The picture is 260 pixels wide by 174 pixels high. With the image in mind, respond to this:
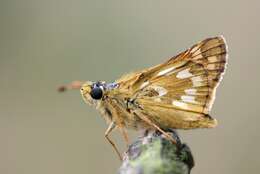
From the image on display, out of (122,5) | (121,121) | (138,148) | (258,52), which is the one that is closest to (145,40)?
(122,5)

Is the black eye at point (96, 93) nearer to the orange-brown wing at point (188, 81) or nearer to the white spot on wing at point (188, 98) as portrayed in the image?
the orange-brown wing at point (188, 81)

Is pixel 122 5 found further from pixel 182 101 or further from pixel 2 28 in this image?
pixel 182 101

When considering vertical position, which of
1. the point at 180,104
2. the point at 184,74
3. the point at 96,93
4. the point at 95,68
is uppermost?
the point at 95,68

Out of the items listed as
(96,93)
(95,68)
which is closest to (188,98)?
(96,93)

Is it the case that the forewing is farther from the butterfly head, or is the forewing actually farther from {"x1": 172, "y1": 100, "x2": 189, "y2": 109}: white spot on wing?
the butterfly head

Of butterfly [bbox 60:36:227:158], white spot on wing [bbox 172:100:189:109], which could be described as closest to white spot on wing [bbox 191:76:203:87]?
butterfly [bbox 60:36:227:158]

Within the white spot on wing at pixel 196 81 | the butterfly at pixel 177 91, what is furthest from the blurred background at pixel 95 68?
the white spot on wing at pixel 196 81

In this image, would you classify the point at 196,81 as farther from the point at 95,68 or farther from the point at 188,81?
the point at 95,68

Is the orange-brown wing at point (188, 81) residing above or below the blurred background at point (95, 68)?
below
